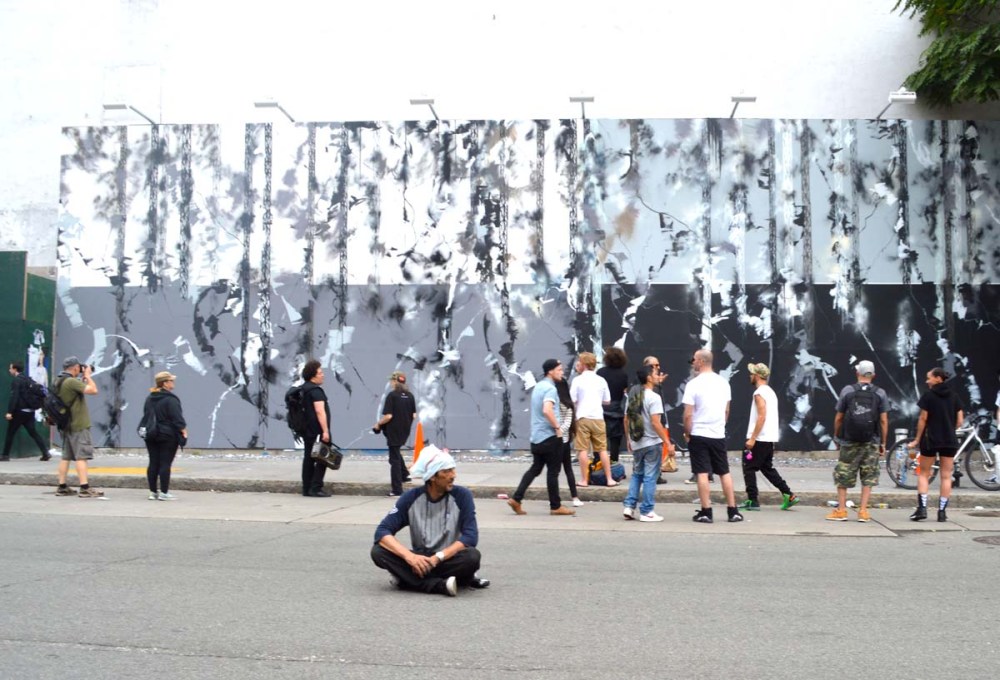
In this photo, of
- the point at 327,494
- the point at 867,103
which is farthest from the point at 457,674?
the point at 867,103

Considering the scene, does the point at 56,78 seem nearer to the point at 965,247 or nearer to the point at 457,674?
the point at 965,247

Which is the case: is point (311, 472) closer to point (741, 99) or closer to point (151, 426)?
point (151, 426)

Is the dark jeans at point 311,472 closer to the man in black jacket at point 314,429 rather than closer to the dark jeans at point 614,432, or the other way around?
the man in black jacket at point 314,429

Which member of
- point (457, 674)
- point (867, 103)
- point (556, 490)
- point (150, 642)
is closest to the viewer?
point (457, 674)

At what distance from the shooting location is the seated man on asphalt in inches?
304

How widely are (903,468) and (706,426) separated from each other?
15.0 ft

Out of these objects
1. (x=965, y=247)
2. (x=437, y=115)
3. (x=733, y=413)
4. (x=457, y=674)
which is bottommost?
(x=457, y=674)

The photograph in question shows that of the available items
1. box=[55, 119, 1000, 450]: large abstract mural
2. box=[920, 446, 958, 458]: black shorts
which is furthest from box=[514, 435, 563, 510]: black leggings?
box=[55, 119, 1000, 450]: large abstract mural

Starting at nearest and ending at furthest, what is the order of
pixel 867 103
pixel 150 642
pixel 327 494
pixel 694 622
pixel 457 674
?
1. pixel 457 674
2. pixel 150 642
3. pixel 694 622
4. pixel 327 494
5. pixel 867 103

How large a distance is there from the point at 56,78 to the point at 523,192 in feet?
36.7

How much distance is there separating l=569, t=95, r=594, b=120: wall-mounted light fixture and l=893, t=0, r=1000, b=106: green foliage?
6.04 meters

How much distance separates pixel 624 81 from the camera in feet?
69.4

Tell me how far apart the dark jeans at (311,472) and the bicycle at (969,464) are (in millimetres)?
8236

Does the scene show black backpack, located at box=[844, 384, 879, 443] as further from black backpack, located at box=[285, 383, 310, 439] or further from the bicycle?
black backpack, located at box=[285, 383, 310, 439]
